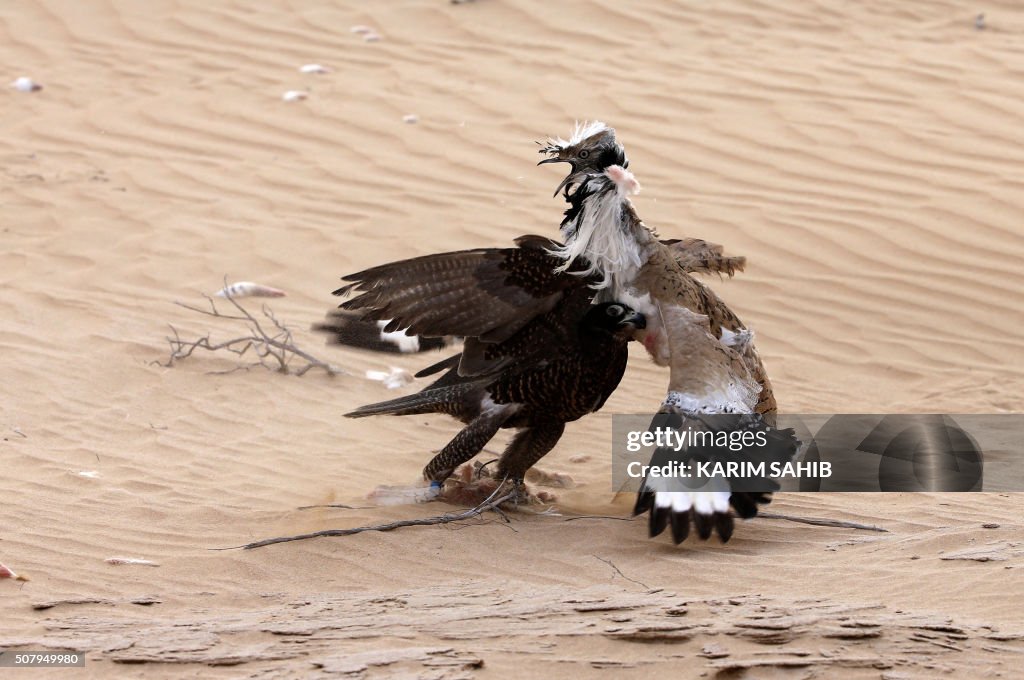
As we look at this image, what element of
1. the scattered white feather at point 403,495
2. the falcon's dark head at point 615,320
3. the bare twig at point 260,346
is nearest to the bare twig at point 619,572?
the falcon's dark head at point 615,320

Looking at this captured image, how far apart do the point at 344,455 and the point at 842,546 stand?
2.31 meters

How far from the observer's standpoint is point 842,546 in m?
4.53

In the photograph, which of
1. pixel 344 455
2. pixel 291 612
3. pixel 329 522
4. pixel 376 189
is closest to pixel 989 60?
pixel 376 189

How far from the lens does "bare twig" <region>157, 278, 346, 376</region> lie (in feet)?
21.4

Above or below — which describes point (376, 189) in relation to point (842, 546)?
above

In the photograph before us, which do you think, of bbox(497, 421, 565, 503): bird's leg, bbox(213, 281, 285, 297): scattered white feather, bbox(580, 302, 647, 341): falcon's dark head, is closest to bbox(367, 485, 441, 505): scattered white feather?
bbox(497, 421, 565, 503): bird's leg

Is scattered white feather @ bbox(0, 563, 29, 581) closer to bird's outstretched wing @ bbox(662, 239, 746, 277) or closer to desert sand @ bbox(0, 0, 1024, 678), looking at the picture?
desert sand @ bbox(0, 0, 1024, 678)

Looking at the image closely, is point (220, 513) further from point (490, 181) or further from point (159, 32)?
point (159, 32)

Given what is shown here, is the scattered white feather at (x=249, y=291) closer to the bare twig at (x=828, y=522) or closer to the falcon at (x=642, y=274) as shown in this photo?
the falcon at (x=642, y=274)

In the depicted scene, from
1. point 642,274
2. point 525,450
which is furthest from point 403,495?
point 642,274

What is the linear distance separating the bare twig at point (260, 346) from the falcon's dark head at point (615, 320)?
82.4 inches

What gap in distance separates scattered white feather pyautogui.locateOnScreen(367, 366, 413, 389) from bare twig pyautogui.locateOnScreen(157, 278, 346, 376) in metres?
0.18

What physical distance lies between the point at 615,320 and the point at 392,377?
2.16m

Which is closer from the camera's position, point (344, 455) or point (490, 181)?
point (344, 455)
